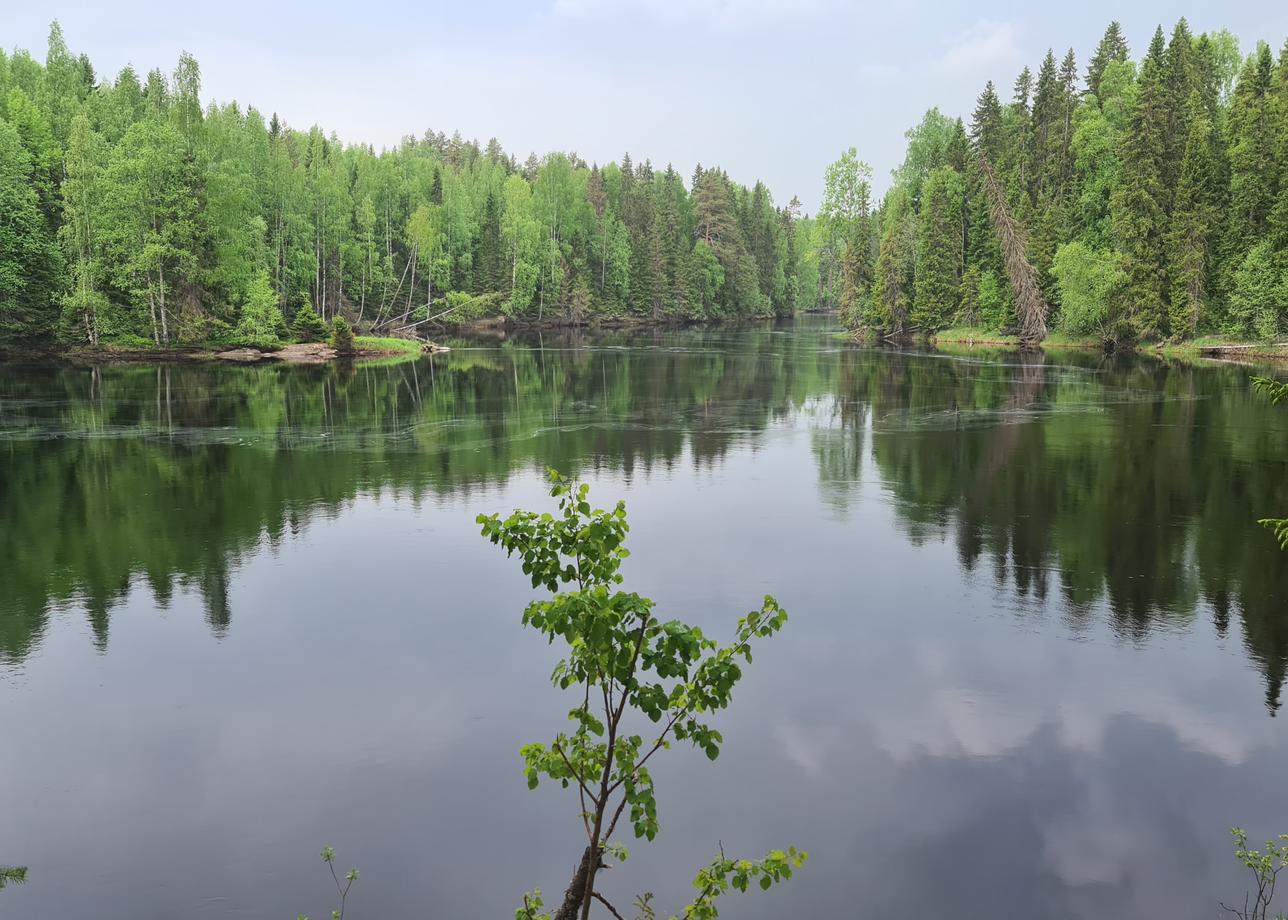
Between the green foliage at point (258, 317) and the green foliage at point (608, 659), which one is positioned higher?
the green foliage at point (258, 317)

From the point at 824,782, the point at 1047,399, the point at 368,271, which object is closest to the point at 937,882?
the point at 824,782

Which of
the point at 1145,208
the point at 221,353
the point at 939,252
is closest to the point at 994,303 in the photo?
the point at 939,252

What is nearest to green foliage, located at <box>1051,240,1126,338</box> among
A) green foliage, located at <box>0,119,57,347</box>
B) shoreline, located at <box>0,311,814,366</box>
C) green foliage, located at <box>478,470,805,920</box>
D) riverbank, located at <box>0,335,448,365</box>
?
shoreline, located at <box>0,311,814,366</box>

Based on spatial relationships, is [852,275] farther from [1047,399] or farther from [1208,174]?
[1047,399]

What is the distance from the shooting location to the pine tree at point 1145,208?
64.0 meters

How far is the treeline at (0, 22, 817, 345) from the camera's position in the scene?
2392 inches

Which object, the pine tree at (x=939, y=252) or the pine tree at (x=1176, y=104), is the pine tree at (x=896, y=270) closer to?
the pine tree at (x=939, y=252)

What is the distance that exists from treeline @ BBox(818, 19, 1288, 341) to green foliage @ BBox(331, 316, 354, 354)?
43496 millimetres

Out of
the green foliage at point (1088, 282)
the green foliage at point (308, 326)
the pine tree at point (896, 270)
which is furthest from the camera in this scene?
the pine tree at point (896, 270)

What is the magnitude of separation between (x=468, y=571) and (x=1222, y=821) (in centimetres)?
1278

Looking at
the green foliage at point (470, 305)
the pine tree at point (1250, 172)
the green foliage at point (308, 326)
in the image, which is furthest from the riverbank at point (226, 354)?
the pine tree at point (1250, 172)

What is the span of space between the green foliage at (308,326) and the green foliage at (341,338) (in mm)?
1576

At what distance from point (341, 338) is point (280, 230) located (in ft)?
45.4

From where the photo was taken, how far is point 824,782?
1109 centimetres
